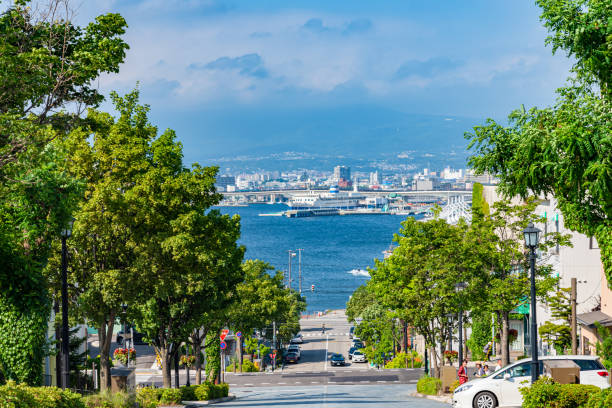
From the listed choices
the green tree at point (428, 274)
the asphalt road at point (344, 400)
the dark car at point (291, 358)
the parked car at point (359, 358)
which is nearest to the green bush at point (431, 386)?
the asphalt road at point (344, 400)

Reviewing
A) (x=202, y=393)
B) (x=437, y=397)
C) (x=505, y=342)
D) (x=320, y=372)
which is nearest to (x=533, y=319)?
(x=437, y=397)

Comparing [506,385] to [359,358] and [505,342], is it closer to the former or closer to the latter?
[505,342]

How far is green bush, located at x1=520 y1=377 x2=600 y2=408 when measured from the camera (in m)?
16.8

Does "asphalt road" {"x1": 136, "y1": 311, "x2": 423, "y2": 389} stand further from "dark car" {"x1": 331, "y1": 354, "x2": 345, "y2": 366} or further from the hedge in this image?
the hedge

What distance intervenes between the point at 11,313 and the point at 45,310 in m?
0.91

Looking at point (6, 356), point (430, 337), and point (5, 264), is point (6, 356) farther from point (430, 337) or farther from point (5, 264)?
point (430, 337)

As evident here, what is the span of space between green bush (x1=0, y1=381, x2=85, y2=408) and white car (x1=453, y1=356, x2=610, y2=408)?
36.4 ft

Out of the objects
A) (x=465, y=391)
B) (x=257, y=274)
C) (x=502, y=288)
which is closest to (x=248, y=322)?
(x=257, y=274)

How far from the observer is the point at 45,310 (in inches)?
766

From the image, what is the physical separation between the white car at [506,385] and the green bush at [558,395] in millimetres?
4446

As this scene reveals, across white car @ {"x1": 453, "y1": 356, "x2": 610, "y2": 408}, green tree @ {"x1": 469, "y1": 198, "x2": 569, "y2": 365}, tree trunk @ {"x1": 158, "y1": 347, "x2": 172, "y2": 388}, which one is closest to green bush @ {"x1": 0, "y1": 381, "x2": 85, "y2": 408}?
white car @ {"x1": 453, "y1": 356, "x2": 610, "y2": 408}

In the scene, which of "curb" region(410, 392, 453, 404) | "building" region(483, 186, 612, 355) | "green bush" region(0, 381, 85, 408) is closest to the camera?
"green bush" region(0, 381, 85, 408)

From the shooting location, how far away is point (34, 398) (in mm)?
14289

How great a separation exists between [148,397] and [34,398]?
13669 mm
